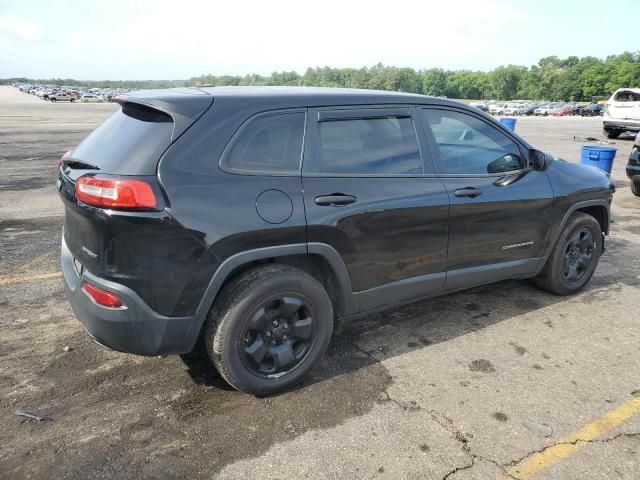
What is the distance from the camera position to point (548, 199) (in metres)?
4.12

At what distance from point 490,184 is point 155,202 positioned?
246 centimetres

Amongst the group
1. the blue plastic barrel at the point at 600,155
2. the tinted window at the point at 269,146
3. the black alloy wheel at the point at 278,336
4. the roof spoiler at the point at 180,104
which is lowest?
the black alloy wheel at the point at 278,336

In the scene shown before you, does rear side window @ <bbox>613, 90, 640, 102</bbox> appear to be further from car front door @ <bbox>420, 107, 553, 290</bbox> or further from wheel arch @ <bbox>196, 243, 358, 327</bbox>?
wheel arch @ <bbox>196, 243, 358, 327</bbox>

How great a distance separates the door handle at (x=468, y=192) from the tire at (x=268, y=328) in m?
1.25

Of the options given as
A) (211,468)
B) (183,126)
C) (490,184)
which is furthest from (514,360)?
(183,126)

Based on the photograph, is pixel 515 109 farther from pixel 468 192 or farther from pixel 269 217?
pixel 269 217

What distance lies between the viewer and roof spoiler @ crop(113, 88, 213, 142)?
2.73 metres

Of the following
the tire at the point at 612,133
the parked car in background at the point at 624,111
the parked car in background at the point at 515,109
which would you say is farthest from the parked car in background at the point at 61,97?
the parked car in background at the point at 624,111

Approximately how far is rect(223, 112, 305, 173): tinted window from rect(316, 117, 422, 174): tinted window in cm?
16

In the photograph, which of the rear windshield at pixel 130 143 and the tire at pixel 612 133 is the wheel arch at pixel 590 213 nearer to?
the rear windshield at pixel 130 143

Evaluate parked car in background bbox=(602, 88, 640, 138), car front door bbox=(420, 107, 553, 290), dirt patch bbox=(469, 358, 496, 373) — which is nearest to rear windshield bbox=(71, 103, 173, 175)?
car front door bbox=(420, 107, 553, 290)

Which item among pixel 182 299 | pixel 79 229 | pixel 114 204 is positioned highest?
pixel 114 204

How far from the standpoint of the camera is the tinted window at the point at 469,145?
3619 millimetres

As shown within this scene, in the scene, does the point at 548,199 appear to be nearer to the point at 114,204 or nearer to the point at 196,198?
the point at 196,198
